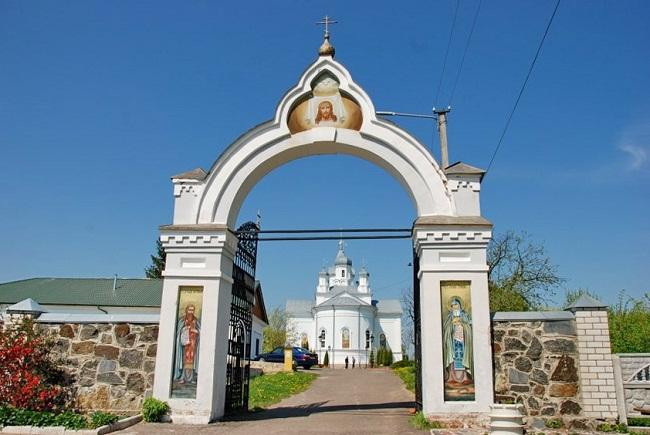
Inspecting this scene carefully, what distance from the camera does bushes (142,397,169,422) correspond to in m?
10.3

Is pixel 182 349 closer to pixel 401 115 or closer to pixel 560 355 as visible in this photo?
pixel 560 355

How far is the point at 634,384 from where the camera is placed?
9.59 m

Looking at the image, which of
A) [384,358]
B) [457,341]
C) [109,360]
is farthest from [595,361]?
[384,358]

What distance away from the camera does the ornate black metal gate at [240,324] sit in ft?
39.2

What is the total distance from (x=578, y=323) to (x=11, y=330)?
10.9m

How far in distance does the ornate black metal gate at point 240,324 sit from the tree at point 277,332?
43.5 metres

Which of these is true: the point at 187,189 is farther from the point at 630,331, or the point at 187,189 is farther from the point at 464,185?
the point at 630,331

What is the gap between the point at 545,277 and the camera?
29.4 meters

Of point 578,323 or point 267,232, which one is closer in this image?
point 578,323

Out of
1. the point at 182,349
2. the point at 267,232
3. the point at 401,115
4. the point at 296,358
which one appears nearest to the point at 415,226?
the point at 267,232

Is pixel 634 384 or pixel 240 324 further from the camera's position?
pixel 240 324

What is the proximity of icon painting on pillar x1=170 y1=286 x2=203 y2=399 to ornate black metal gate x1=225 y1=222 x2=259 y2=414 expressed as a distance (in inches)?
43.2

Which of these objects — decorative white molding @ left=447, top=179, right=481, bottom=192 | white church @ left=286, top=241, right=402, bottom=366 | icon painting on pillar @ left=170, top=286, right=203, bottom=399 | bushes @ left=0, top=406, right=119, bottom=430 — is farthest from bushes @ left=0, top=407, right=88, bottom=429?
white church @ left=286, top=241, right=402, bottom=366

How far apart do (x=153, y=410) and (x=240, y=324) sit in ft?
9.39
